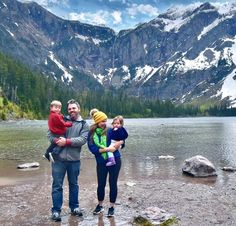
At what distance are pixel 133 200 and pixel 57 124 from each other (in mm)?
6420

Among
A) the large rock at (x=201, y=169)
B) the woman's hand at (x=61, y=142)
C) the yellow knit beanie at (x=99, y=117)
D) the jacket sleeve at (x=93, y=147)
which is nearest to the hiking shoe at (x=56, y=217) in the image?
the woman's hand at (x=61, y=142)

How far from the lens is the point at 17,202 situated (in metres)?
18.7

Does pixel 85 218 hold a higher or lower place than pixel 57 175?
lower

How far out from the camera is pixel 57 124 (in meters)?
15.1

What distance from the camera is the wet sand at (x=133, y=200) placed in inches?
598

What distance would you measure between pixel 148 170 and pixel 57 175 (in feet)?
59.5

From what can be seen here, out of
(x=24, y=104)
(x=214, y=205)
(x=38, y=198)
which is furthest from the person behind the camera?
(x=24, y=104)

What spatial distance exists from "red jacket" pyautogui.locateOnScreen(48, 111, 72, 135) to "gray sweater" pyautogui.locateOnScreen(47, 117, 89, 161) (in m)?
0.27

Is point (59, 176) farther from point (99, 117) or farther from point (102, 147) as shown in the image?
A: point (99, 117)

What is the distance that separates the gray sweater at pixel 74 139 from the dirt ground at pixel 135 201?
2476mm

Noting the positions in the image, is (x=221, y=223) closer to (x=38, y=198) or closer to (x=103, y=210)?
(x=103, y=210)

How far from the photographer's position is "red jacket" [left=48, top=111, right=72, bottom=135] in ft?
49.0

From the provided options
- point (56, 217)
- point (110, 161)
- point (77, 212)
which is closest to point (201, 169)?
point (110, 161)

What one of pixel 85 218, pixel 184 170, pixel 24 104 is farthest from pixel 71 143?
pixel 24 104
